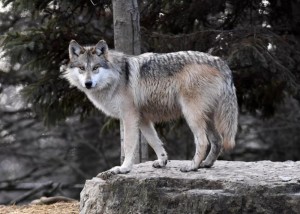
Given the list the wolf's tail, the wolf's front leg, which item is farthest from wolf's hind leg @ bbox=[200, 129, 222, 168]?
the wolf's front leg

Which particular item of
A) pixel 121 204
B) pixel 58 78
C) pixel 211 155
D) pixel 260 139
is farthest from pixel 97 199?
pixel 260 139

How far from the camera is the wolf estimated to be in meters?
6.53

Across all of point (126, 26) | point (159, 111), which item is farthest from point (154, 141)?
point (126, 26)

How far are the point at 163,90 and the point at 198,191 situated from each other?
47.1 inches

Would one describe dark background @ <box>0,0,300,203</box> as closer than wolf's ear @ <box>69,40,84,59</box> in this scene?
No

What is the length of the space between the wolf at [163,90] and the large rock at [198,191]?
0.82 feet

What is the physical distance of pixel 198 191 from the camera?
19.9 ft

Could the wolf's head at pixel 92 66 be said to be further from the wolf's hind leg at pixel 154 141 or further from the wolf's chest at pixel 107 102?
the wolf's hind leg at pixel 154 141

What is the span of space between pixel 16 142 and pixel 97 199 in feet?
40.5

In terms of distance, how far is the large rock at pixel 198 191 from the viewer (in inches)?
232

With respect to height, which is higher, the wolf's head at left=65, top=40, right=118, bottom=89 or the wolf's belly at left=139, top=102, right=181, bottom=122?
the wolf's head at left=65, top=40, right=118, bottom=89

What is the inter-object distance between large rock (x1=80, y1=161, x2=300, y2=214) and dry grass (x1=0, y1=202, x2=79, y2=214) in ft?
5.24

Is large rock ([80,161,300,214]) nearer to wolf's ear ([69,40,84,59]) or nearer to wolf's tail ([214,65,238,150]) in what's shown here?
wolf's tail ([214,65,238,150])

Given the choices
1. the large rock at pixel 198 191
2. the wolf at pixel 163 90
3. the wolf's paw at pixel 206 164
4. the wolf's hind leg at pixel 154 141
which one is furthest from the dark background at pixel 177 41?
the large rock at pixel 198 191
